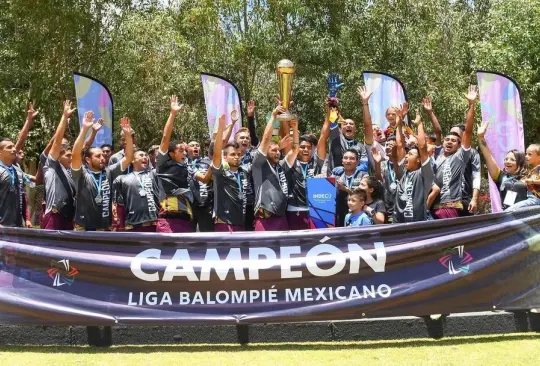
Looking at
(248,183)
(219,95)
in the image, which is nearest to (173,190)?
(248,183)

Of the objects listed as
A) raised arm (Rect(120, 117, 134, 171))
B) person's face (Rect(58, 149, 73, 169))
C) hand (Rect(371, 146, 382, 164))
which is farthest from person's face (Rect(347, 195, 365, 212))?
person's face (Rect(58, 149, 73, 169))

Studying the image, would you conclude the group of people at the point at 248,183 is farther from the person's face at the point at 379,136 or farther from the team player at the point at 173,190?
the person's face at the point at 379,136

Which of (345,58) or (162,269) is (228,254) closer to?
(162,269)

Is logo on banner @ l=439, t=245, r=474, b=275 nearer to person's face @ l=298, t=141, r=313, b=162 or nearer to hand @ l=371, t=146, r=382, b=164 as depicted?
hand @ l=371, t=146, r=382, b=164

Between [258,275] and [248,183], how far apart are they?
1.53m

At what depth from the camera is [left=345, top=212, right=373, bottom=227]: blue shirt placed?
24.2ft

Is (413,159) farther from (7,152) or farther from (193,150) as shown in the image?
(7,152)

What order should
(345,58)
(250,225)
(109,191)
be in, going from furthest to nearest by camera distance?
1. (345,58)
2. (250,225)
3. (109,191)

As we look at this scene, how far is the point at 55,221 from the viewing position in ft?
25.6

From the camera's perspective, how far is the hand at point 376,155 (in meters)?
8.25

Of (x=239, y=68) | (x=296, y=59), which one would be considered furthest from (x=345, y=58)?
(x=239, y=68)

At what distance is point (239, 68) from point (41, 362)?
19.8m

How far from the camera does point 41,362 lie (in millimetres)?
6102

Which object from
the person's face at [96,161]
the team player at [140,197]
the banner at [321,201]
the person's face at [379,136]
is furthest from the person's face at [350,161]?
the person's face at [96,161]
